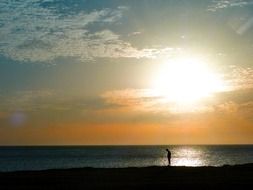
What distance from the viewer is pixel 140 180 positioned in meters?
37.9

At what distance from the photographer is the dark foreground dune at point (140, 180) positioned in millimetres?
34219

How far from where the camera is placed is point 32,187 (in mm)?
34344

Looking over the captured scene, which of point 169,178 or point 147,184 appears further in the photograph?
point 169,178

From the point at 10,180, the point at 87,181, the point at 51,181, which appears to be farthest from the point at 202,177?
the point at 10,180

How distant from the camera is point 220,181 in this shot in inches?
1436

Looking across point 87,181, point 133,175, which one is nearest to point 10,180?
point 87,181

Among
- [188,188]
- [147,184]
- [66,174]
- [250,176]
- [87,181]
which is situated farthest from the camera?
[66,174]

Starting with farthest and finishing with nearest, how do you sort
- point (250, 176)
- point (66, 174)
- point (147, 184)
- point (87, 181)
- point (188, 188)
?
point (66, 174), point (250, 176), point (87, 181), point (147, 184), point (188, 188)

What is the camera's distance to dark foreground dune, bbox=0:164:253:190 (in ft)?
112

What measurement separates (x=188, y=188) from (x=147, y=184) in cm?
333

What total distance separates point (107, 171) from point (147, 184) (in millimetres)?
11207

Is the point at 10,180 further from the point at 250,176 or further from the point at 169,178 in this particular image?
the point at 250,176

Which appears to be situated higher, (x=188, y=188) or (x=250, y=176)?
(x=250, y=176)

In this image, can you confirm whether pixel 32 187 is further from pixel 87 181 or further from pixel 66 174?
pixel 66 174
